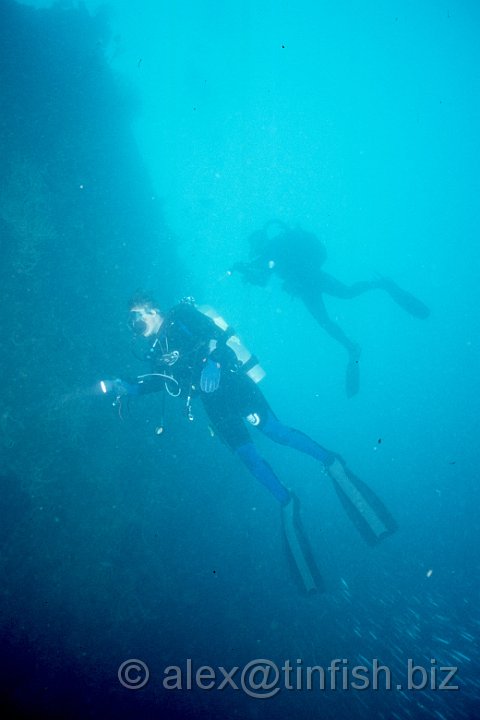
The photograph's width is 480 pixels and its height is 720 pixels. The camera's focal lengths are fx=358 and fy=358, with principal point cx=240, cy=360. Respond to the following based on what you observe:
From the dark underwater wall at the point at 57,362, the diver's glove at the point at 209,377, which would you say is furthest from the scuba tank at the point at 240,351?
the dark underwater wall at the point at 57,362

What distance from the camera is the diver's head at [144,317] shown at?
5.73 metres

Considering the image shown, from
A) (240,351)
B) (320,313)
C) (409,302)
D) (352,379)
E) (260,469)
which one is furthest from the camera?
(320,313)

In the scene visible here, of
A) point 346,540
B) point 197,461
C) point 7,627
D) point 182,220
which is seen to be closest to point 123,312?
point 197,461

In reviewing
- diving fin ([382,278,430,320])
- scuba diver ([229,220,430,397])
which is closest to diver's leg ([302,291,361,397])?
scuba diver ([229,220,430,397])

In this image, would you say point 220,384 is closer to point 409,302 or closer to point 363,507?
point 363,507

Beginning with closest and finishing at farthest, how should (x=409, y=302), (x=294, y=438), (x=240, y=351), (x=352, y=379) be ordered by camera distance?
(x=294, y=438) → (x=240, y=351) → (x=409, y=302) → (x=352, y=379)

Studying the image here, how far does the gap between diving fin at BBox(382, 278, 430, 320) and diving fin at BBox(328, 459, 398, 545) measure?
5574 millimetres

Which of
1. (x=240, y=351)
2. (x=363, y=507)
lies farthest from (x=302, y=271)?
(x=363, y=507)
